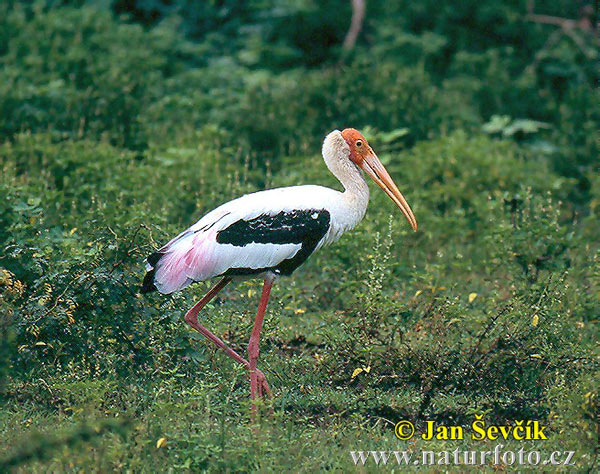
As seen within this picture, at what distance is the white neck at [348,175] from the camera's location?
652cm

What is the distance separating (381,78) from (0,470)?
7701 millimetres

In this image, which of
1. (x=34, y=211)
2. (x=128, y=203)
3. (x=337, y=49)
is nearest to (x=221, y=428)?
(x=34, y=211)

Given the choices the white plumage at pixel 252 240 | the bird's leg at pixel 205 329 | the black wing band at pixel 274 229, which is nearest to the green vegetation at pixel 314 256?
the bird's leg at pixel 205 329

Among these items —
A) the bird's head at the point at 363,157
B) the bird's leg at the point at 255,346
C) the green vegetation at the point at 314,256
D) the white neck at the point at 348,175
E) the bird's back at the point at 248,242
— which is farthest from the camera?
the bird's head at the point at 363,157

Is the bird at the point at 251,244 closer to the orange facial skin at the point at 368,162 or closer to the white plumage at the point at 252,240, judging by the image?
the white plumage at the point at 252,240

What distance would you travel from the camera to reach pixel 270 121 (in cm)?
1046

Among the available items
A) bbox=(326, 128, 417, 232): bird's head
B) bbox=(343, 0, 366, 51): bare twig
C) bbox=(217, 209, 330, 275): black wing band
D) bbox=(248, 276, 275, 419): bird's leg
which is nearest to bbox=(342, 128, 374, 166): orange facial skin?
bbox=(326, 128, 417, 232): bird's head

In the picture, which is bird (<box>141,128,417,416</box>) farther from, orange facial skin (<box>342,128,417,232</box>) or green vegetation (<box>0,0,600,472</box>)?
orange facial skin (<box>342,128,417,232</box>)

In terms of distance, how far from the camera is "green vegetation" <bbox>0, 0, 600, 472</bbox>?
5.60 meters

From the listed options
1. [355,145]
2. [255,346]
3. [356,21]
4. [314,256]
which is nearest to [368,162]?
[355,145]

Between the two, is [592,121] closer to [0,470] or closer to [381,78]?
[381,78]

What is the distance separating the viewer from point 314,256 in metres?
8.23

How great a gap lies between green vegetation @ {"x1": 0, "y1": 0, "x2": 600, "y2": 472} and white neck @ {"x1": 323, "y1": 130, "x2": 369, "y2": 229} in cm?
50

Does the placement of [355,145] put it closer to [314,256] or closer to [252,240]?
[252,240]
